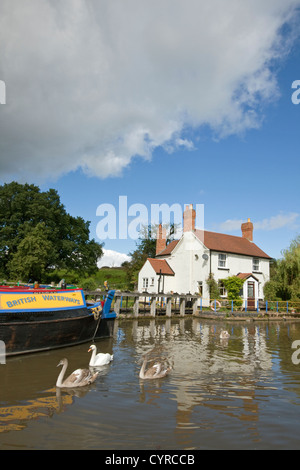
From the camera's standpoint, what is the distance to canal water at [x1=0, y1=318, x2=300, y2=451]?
5.10m

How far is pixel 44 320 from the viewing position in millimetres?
11375

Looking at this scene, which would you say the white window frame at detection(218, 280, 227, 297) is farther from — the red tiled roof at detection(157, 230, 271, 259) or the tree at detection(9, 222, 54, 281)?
the tree at detection(9, 222, 54, 281)

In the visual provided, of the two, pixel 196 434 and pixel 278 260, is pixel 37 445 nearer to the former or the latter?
pixel 196 434

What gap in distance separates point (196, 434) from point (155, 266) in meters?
30.5

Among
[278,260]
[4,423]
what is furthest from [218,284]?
[4,423]

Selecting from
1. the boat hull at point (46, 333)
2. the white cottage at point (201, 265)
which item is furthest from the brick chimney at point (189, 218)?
the boat hull at point (46, 333)

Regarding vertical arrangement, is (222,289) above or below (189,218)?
below

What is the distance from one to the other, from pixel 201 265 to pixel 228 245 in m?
4.71

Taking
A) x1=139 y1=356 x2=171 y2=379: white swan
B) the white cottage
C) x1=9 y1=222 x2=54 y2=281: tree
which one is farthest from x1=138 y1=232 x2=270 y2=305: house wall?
x1=139 y1=356 x2=171 y2=379: white swan

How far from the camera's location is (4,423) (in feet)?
18.2

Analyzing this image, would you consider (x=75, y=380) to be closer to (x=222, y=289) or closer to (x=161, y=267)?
(x=222, y=289)

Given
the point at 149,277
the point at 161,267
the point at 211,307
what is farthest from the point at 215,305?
the point at 149,277

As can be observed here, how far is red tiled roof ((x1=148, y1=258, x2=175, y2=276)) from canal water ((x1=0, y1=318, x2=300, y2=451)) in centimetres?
2407

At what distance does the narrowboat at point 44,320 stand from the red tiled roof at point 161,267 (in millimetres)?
21366
